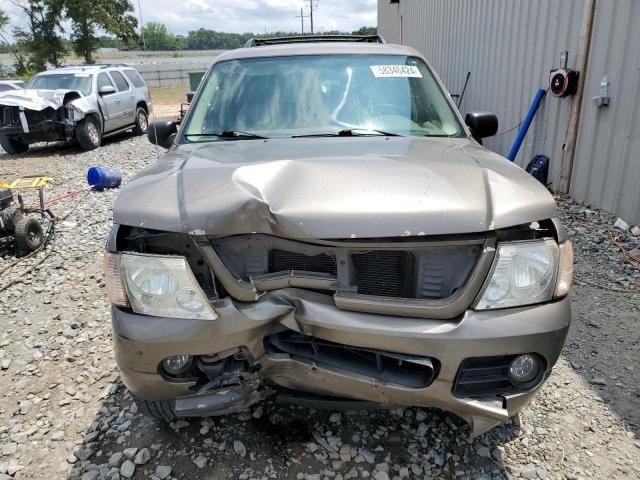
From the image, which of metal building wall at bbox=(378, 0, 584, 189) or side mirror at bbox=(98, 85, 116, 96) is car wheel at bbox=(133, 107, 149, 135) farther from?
metal building wall at bbox=(378, 0, 584, 189)

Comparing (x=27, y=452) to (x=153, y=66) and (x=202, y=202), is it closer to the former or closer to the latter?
(x=202, y=202)

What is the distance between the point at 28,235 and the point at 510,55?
6.86 metres

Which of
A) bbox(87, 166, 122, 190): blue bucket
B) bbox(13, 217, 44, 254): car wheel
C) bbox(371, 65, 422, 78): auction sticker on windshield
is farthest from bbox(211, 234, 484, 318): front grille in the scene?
bbox(87, 166, 122, 190): blue bucket

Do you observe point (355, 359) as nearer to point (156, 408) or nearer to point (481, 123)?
point (156, 408)

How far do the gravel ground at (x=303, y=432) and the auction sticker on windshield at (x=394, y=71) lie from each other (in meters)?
2.05

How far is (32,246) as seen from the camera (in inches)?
191

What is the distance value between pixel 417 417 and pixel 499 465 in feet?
1.41

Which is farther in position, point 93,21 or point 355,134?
point 93,21

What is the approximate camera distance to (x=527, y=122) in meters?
6.54

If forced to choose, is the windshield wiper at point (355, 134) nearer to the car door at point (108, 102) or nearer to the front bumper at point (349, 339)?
the front bumper at point (349, 339)

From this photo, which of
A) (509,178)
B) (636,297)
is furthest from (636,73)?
(509,178)

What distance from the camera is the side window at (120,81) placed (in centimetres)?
1230

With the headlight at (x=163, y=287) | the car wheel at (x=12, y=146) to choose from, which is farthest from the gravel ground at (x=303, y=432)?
the car wheel at (x=12, y=146)

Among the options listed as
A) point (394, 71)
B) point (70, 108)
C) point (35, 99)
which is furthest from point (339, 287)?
point (35, 99)
